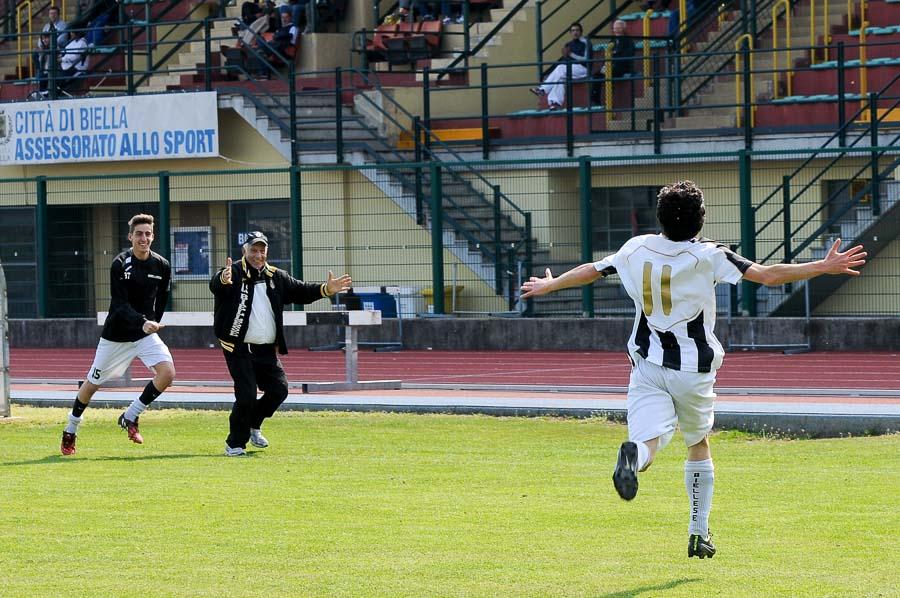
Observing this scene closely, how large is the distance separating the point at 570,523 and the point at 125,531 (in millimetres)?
2571

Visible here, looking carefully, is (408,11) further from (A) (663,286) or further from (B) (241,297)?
(A) (663,286)

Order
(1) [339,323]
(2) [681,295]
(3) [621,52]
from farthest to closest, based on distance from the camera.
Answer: (3) [621,52] → (1) [339,323] → (2) [681,295]

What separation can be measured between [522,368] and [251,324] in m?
8.86

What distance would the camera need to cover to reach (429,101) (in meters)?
29.5

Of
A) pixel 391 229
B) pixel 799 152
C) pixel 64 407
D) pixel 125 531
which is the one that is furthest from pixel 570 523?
pixel 391 229

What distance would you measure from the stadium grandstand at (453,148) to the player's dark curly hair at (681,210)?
47.2 feet

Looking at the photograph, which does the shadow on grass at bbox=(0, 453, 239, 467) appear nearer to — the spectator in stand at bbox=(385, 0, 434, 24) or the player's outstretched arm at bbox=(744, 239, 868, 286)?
the player's outstretched arm at bbox=(744, 239, 868, 286)

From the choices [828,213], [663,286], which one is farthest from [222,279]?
[828,213]

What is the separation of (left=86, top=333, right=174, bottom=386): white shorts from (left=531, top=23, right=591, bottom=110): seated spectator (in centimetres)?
1562

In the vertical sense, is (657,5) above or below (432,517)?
above

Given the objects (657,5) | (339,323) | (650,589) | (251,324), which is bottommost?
(650,589)

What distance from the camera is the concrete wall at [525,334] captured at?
22.4 m

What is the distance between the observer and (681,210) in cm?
810

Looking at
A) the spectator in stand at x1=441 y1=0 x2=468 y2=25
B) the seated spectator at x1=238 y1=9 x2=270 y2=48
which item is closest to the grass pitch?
the seated spectator at x1=238 y1=9 x2=270 y2=48
